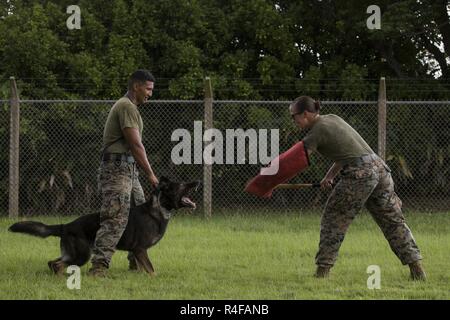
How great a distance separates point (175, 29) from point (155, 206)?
8.73m

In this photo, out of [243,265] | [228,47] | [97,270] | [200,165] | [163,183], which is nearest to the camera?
[97,270]

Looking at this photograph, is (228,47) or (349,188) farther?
(228,47)

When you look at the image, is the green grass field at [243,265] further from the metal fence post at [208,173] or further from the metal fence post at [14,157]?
the metal fence post at [14,157]

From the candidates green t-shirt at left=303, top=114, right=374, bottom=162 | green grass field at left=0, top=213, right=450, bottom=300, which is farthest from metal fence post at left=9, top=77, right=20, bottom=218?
green t-shirt at left=303, top=114, right=374, bottom=162

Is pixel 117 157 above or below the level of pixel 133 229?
above

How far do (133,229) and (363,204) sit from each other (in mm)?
2253

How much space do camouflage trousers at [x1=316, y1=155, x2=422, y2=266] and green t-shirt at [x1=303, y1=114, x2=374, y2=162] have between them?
12cm

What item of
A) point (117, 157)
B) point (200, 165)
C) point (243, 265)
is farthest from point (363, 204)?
point (200, 165)

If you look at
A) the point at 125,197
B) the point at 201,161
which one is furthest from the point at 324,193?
the point at 125,197

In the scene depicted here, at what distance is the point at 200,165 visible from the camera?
47.3 ft

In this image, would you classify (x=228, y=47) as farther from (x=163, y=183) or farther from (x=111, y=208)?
(x=111, y=208)

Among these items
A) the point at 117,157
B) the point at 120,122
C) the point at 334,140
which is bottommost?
the point at 117,157

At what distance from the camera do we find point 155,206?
8.11 meters
